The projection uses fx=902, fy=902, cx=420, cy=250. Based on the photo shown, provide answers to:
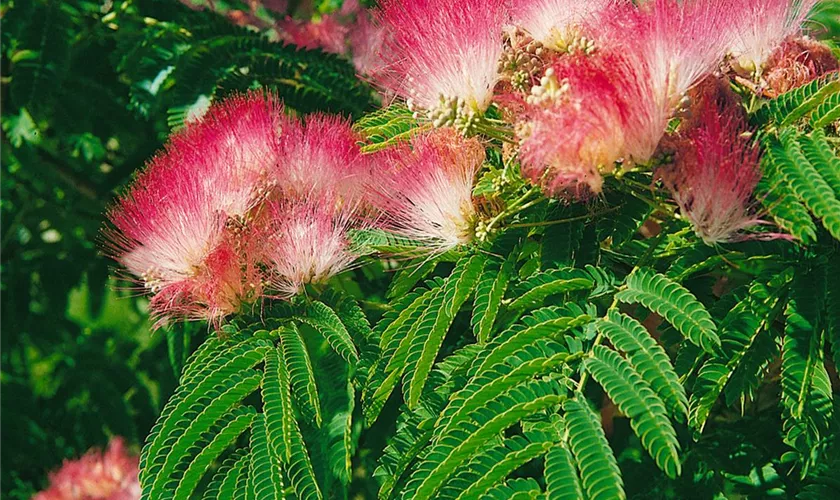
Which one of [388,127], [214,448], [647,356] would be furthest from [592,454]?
[388,127]

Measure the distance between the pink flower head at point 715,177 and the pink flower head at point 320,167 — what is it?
732 millimetres

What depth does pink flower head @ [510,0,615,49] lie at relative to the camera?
5.28 feet

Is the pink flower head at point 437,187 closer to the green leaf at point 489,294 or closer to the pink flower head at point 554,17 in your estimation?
the green leaf at point 489,294

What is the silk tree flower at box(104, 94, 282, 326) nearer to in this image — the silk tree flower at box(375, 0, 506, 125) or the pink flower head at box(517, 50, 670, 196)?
the silk tree flower at box(375, 0, 506, 125)

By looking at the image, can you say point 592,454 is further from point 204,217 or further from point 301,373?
point 204,217

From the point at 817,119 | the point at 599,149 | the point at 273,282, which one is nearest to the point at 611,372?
the point at 599,149

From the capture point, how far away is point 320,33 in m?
3.19

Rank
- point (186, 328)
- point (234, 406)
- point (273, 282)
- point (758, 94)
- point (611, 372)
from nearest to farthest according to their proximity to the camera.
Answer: point (611, 372) < point (758, 94) < point (234, 406) < point (273, 282) < point (186, 328)

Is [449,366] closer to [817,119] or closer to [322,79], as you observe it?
[817,119]

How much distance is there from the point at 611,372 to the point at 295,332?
70cm

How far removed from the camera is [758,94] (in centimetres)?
156

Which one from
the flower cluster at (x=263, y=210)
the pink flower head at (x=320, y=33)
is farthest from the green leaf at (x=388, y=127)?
the pink flower head at (x=320, y=33)

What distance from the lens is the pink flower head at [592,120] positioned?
1.38 m

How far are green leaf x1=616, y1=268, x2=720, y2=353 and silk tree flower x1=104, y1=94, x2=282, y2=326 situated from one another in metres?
0.77
